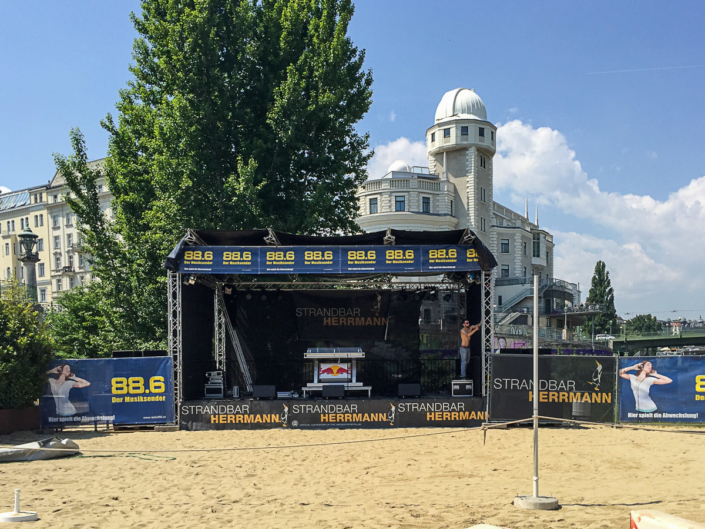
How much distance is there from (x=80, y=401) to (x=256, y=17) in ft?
51.1

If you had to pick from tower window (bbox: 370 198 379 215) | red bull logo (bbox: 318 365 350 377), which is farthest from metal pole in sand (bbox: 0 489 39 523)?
tower window (bbox: 370 198 379 215)

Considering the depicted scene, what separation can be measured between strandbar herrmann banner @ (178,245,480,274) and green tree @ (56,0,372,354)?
5.70 meters

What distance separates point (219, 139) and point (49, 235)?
2298 inches

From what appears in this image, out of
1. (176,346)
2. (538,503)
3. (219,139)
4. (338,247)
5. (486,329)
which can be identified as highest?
(219,139)

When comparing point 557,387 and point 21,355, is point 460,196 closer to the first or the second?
point 557,387

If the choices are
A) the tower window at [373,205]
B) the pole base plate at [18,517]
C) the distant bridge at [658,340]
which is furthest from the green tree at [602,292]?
the pole base plate at [18,517]

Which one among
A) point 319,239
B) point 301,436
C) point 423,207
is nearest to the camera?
point 301,436

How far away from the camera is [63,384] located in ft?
46.6

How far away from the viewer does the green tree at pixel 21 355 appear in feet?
43.7

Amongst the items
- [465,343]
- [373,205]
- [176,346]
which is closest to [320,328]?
[465,343]

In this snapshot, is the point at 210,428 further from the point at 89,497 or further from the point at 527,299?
the point at 527,299

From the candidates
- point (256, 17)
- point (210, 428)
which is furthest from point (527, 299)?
point (210, 428)

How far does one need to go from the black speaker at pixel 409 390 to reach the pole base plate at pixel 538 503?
7.68m

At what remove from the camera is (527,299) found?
205ft
